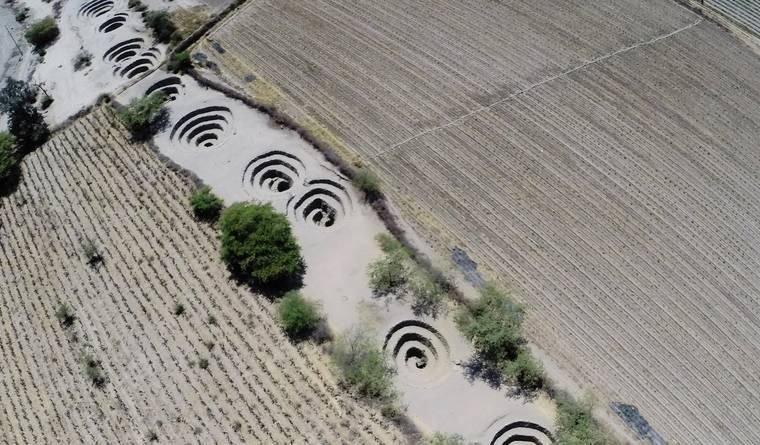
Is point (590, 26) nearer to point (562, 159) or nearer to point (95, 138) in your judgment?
point (562, 159)

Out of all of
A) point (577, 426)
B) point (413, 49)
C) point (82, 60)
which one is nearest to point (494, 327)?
point (577, 426)

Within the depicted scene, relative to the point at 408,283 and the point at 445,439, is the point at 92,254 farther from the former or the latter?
the point at 445,439

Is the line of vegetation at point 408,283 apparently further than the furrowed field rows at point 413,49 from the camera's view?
No

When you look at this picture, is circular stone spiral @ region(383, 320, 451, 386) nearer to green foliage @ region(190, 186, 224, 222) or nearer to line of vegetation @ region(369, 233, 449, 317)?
line of vegetation @ region(369, 233, 449, 317)

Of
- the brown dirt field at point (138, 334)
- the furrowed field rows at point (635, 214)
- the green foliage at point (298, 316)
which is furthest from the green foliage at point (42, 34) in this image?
the green foliage at point (298, 316)

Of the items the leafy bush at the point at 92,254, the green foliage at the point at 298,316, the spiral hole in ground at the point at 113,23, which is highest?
the spiral hole in ground at the point at 113,23

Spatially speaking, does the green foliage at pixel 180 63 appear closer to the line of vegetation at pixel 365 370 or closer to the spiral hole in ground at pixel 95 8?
the spiral hole in ground at pixel 95 8

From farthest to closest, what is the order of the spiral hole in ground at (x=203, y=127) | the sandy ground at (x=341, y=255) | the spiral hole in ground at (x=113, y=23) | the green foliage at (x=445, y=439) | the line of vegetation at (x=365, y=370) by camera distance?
the spiral hole in ground at (x=113, y=23) < the spiral hole in ground at (x=203, y=127) < the line of vegetation at (x=365, y=370) < the sandy ground at (x=341, y=255) < the green foliage at (x=445, y=439)
